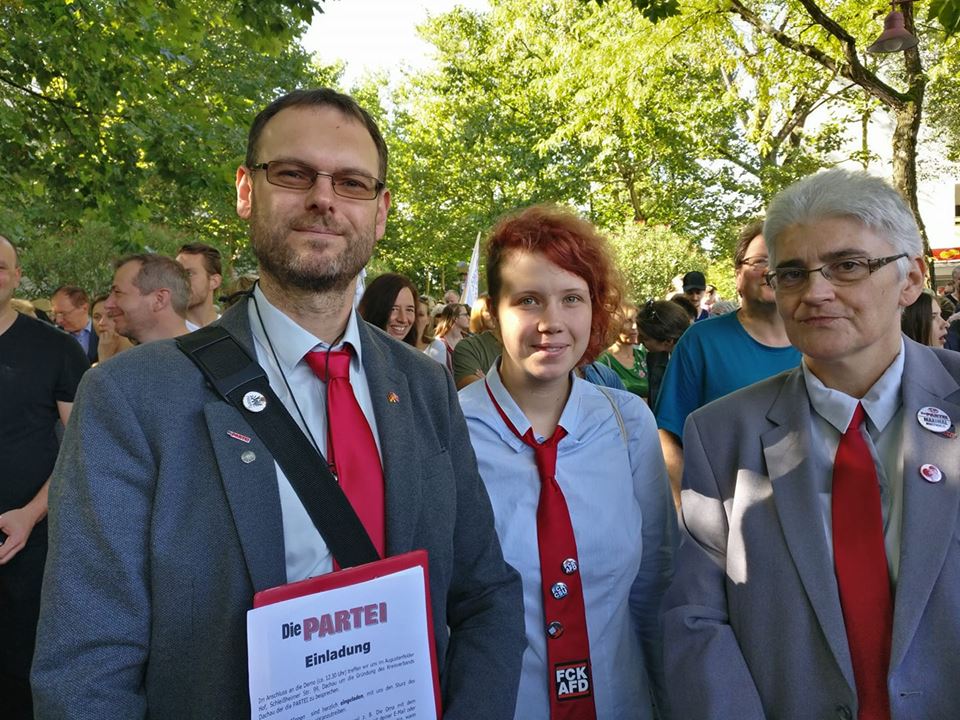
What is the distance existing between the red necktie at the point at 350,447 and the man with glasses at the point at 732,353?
196 centimetres

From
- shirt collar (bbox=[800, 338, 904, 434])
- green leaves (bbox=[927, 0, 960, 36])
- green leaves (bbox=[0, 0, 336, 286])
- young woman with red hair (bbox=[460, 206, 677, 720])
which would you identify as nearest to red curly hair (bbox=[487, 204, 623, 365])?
young woman with red hair (bbox=[460, 206, 677, 720])

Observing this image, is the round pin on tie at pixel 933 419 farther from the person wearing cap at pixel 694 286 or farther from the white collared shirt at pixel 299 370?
the person wearing cap at pixel 694 286

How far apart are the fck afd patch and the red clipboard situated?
0.60 metres

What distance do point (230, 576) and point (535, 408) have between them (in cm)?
122

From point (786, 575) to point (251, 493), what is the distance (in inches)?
46.4

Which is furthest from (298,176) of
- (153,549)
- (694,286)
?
(694,286)

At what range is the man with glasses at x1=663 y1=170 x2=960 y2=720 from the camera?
169cm

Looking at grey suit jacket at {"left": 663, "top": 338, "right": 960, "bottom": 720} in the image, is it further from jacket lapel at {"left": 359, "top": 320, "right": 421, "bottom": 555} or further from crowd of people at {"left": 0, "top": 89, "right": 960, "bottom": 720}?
jacket lapel at {"left": 359, "top": 320, "right": 421, "bottom": 555}

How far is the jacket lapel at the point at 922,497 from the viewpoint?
1655mm

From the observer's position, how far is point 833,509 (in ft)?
6.03

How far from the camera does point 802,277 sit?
6.31 feet

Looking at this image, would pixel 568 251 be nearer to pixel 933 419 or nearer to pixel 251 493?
pixel 933 419

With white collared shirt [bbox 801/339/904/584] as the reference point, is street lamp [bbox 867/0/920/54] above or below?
above

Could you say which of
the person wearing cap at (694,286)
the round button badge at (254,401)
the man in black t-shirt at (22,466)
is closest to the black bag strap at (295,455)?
the round button badge at (254,401)
